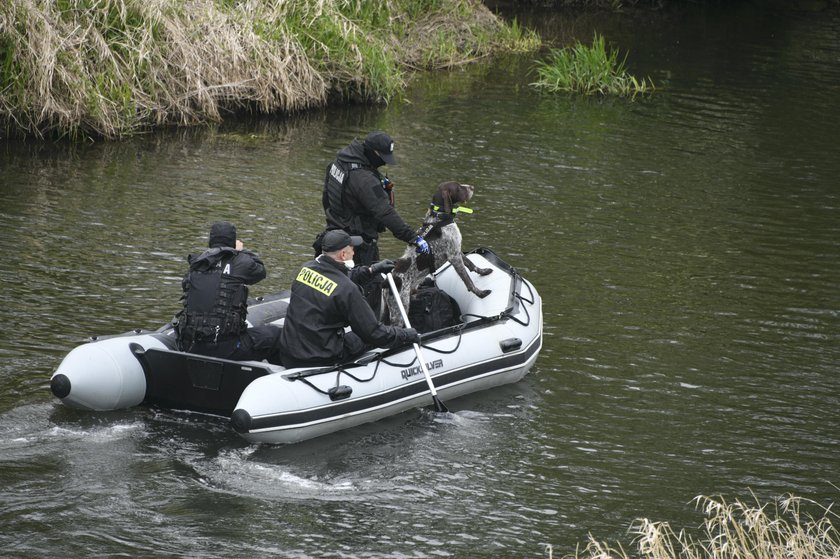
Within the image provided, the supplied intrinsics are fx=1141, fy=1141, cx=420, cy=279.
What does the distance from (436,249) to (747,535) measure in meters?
3.56

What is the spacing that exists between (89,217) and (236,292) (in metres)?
5.38

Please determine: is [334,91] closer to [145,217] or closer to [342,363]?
[145,217]

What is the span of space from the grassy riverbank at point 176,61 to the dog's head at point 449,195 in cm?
749

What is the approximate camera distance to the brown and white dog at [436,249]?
9086mm

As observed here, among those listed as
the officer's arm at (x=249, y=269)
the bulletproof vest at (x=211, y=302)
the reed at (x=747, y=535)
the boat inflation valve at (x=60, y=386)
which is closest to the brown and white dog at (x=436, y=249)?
the officer's arm at (x=249, y=269)

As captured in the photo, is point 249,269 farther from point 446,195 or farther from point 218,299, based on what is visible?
point 446,195

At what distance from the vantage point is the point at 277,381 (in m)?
7.53

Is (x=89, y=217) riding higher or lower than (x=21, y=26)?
lower

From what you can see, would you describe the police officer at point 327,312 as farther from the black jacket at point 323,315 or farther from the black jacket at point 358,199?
the black jacket at point 358,199

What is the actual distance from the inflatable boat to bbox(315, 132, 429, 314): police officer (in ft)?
2.70

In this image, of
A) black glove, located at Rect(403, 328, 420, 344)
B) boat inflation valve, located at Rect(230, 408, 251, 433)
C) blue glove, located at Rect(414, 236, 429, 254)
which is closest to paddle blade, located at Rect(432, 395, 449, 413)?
black glove, located at Rect(403, 328, 420, 344)

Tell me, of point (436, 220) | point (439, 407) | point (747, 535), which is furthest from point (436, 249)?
point (747, 535)

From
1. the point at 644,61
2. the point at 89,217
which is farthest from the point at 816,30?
the point at 89,217

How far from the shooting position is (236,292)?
771cm
